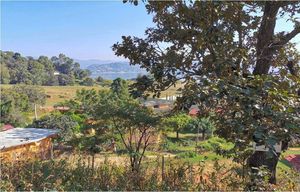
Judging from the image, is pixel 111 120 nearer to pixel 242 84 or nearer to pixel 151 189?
pixel 151 189

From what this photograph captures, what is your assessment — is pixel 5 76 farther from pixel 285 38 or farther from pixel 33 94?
pixel 285 38

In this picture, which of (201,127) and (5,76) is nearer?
(201,127)

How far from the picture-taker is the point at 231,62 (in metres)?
3.83

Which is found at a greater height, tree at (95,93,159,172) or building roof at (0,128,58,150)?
tree at (95,93,159,172)

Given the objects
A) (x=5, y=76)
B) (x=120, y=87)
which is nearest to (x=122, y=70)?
(x=120, y=87)

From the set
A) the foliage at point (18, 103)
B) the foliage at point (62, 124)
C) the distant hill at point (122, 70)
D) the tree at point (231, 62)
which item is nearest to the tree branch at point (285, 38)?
the tree at point (231, 62)

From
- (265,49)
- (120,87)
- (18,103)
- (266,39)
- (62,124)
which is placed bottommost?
(62,124)

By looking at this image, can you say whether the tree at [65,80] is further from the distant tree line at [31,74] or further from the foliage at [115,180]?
the foliage at [115,180]

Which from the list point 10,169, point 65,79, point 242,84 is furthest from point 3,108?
point 65,79

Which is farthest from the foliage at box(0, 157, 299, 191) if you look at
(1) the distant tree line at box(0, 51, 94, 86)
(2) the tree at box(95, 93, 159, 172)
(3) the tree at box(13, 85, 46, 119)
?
(1) the distant tree line at box(0, 51, 94, 86)

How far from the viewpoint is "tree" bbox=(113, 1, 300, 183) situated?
2.58 m

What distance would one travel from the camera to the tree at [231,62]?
2.58 m

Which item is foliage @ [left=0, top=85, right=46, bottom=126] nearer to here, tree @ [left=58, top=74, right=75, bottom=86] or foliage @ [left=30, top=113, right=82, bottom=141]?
foliage @ [left=30, top=113, right=82, bottom=141]

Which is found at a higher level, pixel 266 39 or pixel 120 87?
pixel 266 39
